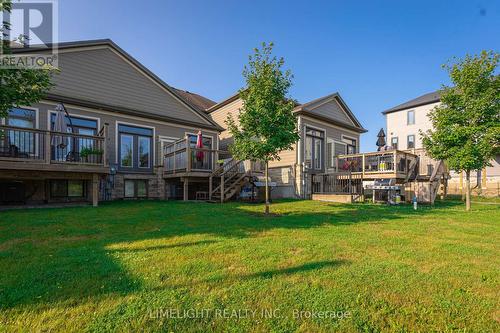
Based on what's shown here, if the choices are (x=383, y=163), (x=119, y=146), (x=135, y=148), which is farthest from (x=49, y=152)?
(x=383, y=163)

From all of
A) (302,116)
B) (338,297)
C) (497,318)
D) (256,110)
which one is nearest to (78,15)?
(256,110)

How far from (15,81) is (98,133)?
6979mm

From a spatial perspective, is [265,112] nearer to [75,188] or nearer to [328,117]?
[75,188]

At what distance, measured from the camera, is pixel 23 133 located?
9.24 m

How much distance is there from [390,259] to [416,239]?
1.70m

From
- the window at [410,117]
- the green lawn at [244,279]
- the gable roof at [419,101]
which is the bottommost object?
the green lawn at [244,279]

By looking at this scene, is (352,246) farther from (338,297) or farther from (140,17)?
(140,17)

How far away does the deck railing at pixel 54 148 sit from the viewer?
8.65 metres

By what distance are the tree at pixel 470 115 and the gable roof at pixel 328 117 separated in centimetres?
688

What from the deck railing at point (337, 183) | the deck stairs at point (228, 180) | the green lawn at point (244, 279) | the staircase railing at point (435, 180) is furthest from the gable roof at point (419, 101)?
the green lawn at point (244, 279)

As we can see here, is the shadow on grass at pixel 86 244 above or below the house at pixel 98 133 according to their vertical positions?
below

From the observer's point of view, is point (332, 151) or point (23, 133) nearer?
point (23, 133)

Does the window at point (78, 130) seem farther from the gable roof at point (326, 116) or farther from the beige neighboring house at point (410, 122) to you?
the beige neighboring house at point (410, 122)

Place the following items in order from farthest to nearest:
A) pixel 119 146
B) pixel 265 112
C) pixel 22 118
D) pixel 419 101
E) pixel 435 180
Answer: pixel 419 101 → pixel 435 180 → pixel 119 146 → pixel 22 118 → pixel 265 112
